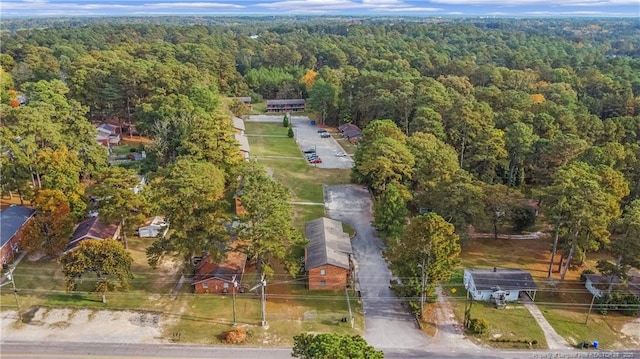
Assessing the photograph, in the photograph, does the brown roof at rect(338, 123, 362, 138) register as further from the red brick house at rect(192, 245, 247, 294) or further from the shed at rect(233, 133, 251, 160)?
the red brick house at rect(192, 245, 247, 294)

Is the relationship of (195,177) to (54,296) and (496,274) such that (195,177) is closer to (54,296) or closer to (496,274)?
(54,296)

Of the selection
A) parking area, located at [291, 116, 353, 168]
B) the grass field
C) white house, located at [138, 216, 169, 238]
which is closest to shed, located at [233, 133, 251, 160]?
parking area, located at [291, 116, 353, 168]

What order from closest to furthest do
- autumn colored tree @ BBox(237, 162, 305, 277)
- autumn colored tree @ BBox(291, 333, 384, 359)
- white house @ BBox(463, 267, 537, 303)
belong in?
autumn colored tree @ BBox(291, 333, 384, 359), autumn colored tree @ BBox(237, 162, 305, 277), white house @ BBox(463, 267, 537, 303)

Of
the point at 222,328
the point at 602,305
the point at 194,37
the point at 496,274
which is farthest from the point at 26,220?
the point at 194,37

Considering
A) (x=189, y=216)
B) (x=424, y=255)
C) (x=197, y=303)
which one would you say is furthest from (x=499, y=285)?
(x=189, y=216)

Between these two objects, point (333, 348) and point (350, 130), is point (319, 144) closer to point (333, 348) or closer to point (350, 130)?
point (350, 130)

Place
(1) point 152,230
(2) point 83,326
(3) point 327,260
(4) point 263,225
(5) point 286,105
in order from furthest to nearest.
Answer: (5) point 286,105, (1) point 152,230, (3) point 327,260, (4) point 263,225, (2) point 83,326

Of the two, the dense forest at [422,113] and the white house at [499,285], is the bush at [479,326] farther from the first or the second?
the dense forest at [422,113]
